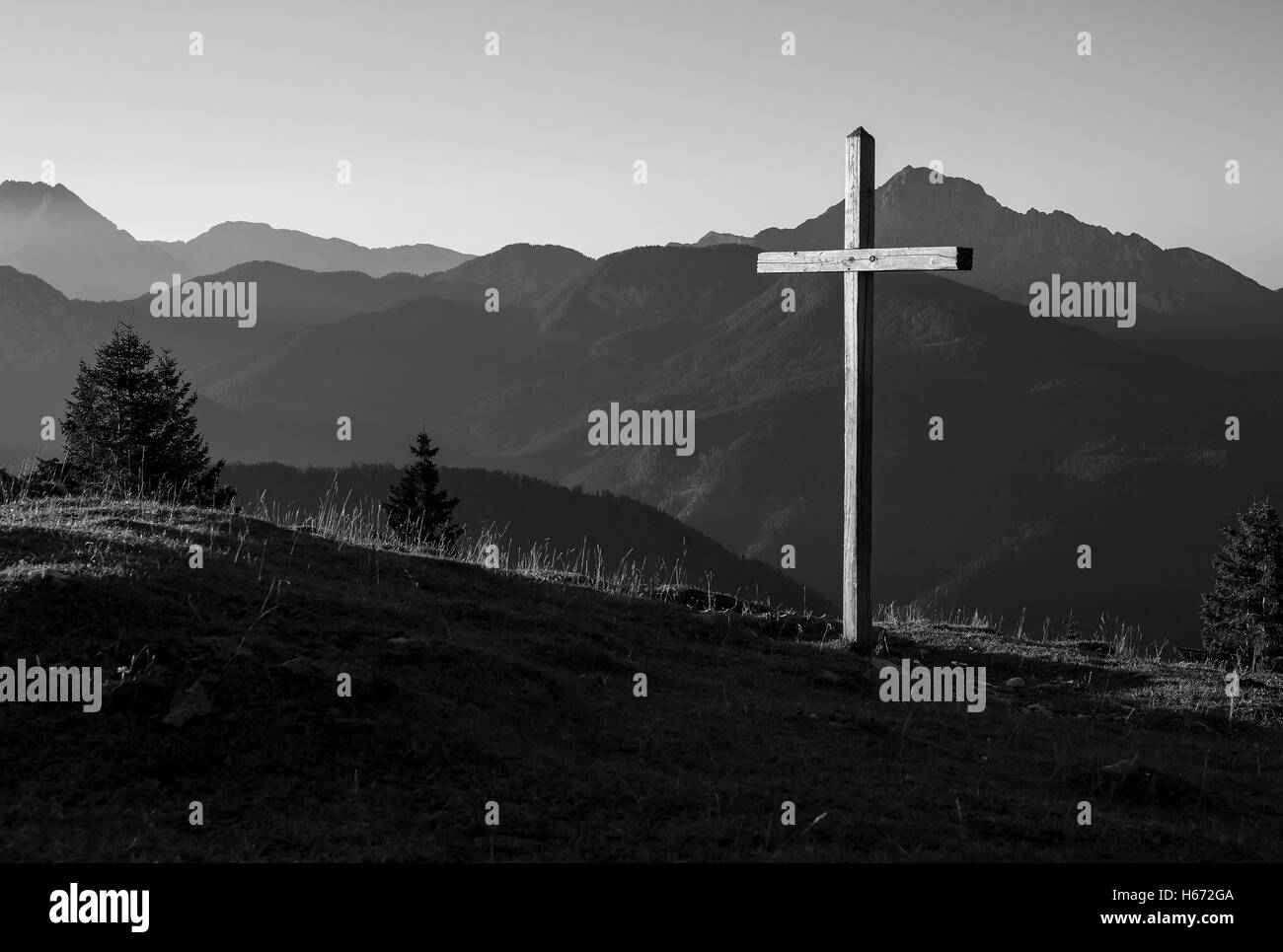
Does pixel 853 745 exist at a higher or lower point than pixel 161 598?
lower

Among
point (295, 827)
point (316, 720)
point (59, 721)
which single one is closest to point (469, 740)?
point (316, 720)

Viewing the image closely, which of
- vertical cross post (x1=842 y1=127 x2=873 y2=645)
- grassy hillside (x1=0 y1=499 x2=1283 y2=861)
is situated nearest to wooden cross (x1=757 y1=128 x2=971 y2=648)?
vertical cross post (x1=842 y1=127 x2=873 y2=645)

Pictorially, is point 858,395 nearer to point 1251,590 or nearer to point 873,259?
point 873,259

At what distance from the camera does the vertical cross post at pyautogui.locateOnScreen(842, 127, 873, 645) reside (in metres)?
13.1

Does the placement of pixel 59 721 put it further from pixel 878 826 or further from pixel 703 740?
pixel 878 826

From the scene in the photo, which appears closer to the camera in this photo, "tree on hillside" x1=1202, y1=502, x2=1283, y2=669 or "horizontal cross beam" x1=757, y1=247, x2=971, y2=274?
"horizontal cross beam" x1=757, y1=247, x2=971, y2=274

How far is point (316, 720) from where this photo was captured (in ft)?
25.0

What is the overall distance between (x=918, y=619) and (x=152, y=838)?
39.7 feet

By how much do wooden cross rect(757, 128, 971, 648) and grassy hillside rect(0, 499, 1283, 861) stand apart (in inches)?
50.4

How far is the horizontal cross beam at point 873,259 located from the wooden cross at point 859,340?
0.4 inches

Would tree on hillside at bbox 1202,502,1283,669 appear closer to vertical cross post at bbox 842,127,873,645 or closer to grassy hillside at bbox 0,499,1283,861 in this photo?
vertical cross post at bbox 842,127,873,645

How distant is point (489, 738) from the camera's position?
7898mm

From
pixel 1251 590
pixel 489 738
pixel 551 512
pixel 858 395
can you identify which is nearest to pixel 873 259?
pixel 858 395

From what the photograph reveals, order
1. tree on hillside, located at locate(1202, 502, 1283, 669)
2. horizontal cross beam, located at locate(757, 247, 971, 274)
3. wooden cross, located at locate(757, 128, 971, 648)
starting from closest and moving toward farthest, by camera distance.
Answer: horizontal cross beam, located at locate(757, 247, 971, 274) → wooden cross, located at locate(757, 128, 971, 648) → tree on hillside, located at locate(1202, 502, 1283, 669)
